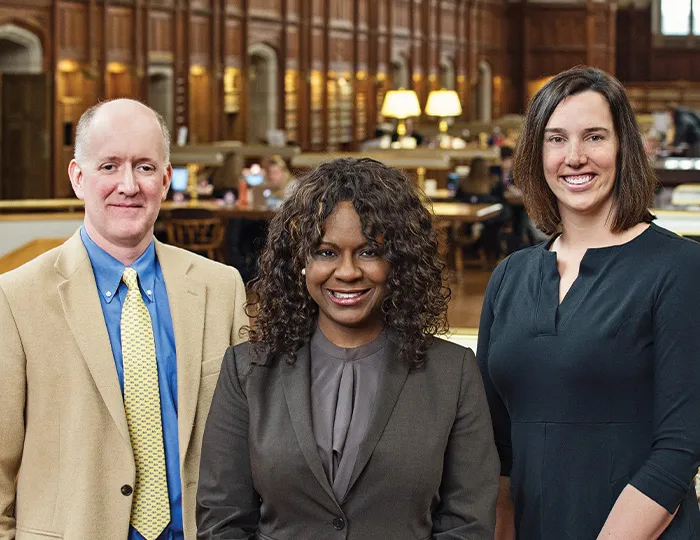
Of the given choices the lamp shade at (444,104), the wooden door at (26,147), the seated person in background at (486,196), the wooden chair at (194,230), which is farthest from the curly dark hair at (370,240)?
the lamp shade at (444,104)

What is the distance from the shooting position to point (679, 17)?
1163 inches

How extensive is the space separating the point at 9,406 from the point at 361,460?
2.10 ft

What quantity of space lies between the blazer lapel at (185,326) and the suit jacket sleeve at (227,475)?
0.19 meters

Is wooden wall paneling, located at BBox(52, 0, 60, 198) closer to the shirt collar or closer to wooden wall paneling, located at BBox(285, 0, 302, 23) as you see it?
wooden wall paneling, located at BBox(285, 0, 302, 23)

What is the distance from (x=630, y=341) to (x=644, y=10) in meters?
29.0

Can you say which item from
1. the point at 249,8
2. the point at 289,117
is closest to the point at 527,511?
the point at 249,8

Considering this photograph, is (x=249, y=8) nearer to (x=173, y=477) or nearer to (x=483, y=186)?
(x=483, y=186)

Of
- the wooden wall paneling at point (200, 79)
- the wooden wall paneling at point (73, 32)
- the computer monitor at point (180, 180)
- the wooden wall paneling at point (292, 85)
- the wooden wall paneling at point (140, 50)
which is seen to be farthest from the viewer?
the wooden wall paneling at point (292, 85)

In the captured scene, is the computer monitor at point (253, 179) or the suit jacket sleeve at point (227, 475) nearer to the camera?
the suit jacket sleeve at point (227, 475)

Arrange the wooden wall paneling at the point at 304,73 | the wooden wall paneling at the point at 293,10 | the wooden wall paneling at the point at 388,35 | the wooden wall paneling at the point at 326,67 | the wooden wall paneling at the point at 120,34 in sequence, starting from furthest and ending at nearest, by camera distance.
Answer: the wooden wall paneling at the point at 388,35 < the wooden wall paneling at the point at 326,67 < the wooden wall paneling at the point at 304,73 < the wooden wall paneling at the point at 293,10 < the wooden wall paneling at the point at 120,34

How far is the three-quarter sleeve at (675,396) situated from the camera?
2033 millimetres

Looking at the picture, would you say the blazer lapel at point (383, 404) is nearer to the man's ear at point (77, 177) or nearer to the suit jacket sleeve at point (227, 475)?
the suit jacket sleeve at point (227, 475)

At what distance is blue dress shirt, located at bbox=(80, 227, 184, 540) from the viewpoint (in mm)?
2180

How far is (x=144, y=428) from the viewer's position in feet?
7.11
